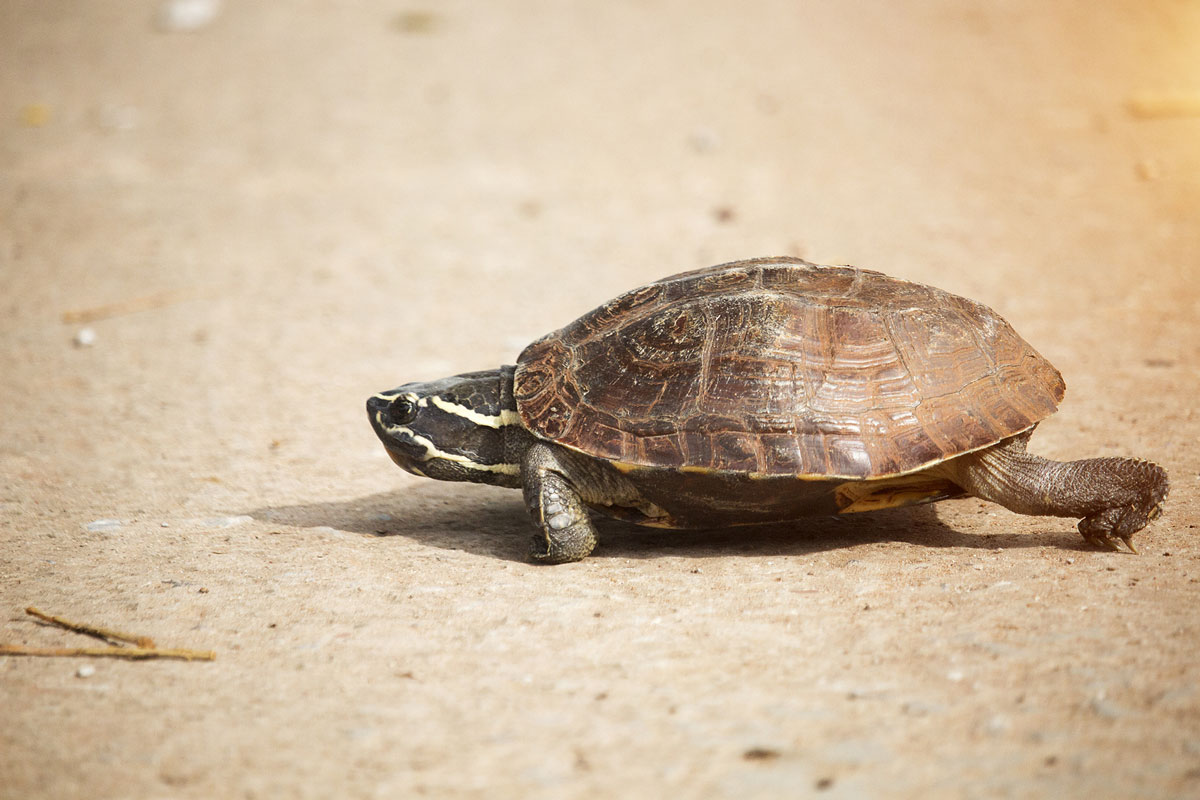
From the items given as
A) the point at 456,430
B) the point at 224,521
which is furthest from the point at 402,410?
the point at 224,521

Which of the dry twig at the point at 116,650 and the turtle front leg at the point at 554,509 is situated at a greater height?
the turtle front leg at the point at 554,509

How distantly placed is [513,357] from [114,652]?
4194 millimetres

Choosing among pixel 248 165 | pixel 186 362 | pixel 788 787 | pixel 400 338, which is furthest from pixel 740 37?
pixel 788 787

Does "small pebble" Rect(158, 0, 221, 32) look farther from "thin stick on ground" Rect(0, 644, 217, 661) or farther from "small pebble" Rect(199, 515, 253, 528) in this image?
"thin stick on ground" Rect(0, 644, 217, 661)

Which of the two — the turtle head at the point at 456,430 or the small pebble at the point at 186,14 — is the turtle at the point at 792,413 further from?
the small pebble at the point at 186,14

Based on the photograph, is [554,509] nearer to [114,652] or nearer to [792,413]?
[792,413]

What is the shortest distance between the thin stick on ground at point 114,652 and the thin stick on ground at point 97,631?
0.04 metres

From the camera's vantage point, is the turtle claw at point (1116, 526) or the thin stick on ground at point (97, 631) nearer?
the thin stick on ground at point (97, 631)

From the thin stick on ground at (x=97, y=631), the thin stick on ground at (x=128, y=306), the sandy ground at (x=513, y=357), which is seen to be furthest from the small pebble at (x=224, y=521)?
the thin stick on ground at (x=128, y=306)

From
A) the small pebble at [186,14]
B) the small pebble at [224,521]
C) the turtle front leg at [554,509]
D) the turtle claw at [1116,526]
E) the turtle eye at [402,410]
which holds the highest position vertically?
the small pebble at [186,14]

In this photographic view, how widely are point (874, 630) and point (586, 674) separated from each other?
1035mm

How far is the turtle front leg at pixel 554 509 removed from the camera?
4.27 m

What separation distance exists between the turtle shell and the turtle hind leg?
0.64ft

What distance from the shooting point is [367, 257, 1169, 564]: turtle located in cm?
396
